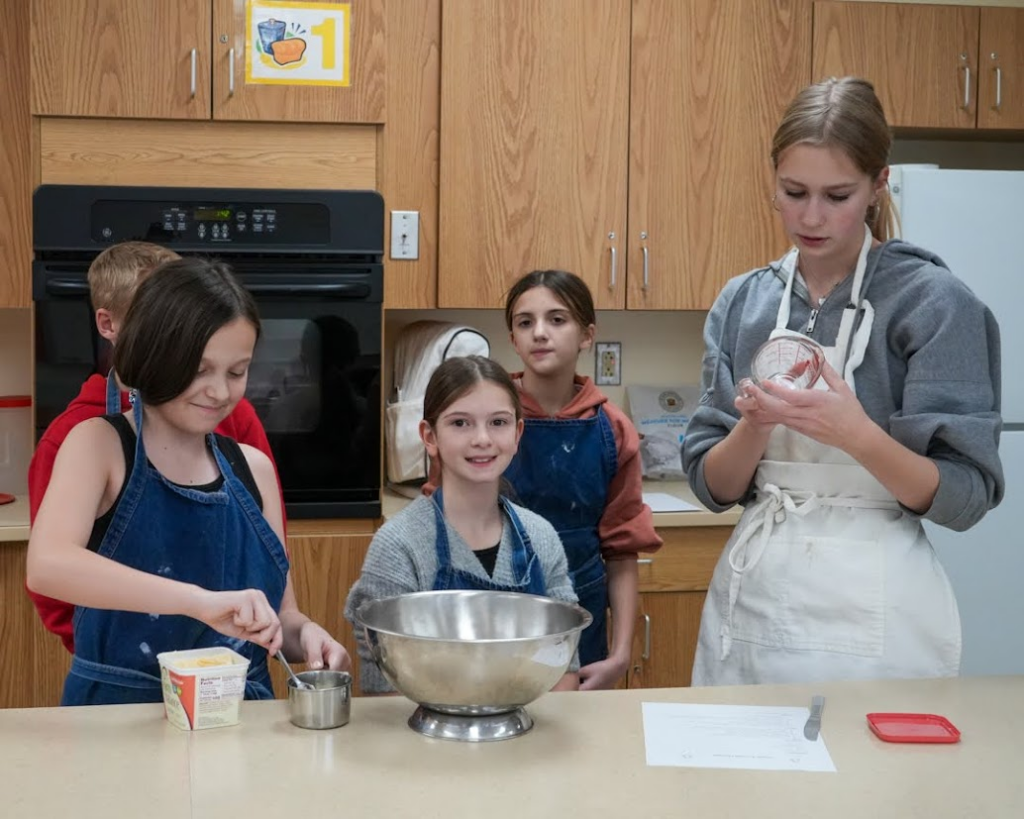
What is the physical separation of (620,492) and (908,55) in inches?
63.8

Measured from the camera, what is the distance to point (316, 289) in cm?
293

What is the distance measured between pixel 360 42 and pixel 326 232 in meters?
0.45

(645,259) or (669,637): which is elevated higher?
(645,259)

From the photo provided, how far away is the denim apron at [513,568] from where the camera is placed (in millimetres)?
1876

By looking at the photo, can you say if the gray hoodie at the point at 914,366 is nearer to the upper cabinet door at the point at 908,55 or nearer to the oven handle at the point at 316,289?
the oven handle at the point at 316,289

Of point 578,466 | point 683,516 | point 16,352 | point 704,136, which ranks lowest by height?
point 683,516

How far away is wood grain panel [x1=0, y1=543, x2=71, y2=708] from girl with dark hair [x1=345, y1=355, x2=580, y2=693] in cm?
120

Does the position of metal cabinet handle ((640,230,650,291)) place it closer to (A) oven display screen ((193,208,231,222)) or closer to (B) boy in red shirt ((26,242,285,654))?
(A) oven display screen ((193,208,231,222))

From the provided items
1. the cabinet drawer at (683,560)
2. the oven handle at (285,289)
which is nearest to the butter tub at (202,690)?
the oven handle at (285,289)

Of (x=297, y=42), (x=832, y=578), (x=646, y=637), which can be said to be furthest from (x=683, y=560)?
(x=297, y=42)

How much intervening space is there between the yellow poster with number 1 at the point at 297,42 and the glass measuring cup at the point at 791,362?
1.67 meters

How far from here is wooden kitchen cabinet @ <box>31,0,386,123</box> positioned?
282 centimetres

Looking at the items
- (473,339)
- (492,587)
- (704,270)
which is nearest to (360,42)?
(473,339)

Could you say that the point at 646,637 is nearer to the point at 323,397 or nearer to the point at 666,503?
the point at 666,503
